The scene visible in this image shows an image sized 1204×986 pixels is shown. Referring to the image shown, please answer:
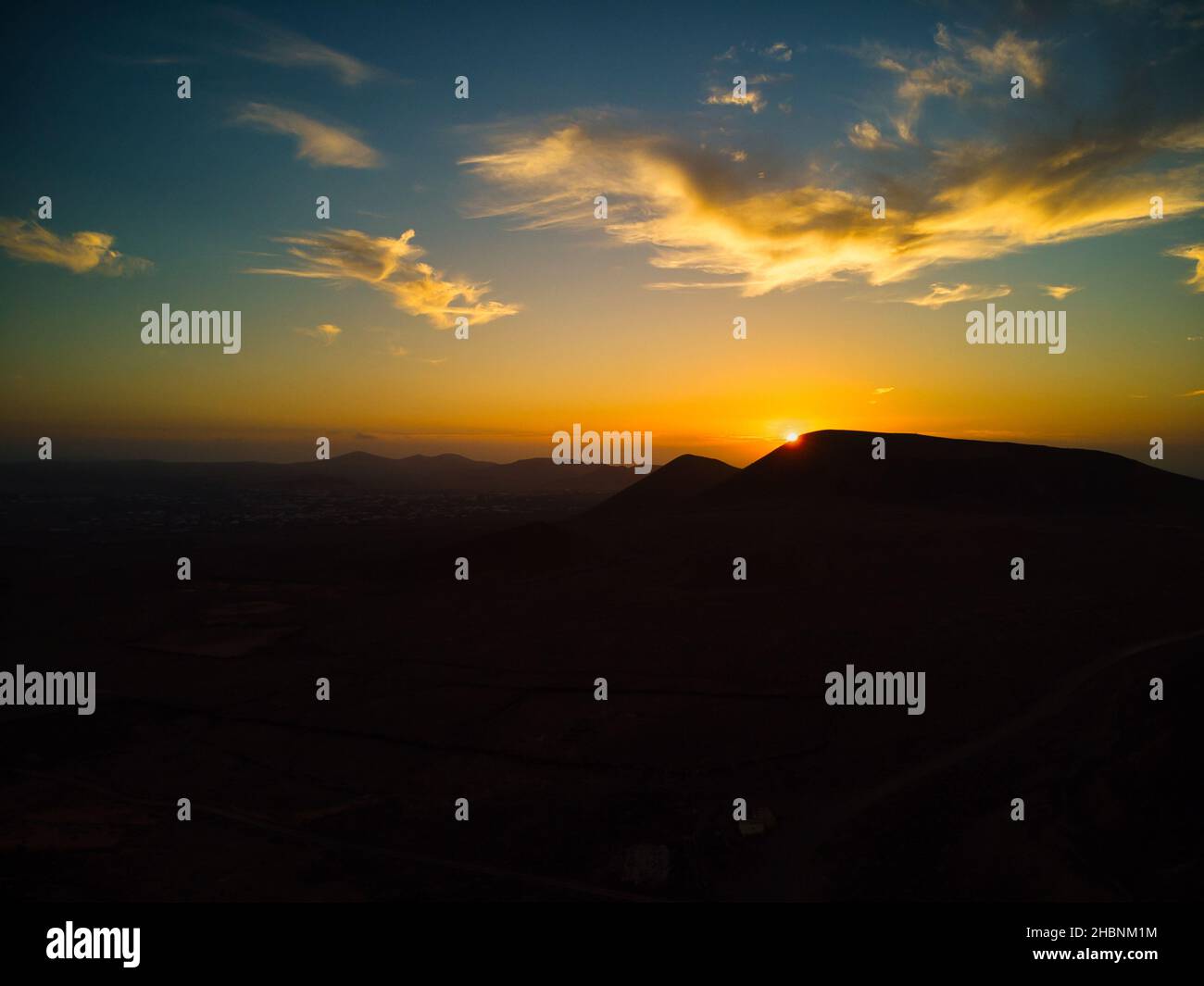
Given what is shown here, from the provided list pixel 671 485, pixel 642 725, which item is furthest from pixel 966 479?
pixel 642 725

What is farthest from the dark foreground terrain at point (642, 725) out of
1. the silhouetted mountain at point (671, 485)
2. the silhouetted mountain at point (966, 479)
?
the silhouetted mountain at point (671, 485)

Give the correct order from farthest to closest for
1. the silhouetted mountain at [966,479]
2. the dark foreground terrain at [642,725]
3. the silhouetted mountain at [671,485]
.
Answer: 1. the silhouetted mountain at [671,485]
2. the silhouetted mountain at [966,479]
3. the dark foreground terrain at [642,725]

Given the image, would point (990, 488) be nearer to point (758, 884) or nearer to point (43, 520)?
point (758, 884)

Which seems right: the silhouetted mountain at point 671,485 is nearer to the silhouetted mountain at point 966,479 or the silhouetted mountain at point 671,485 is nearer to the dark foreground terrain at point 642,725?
the silhouetted mountain at point 966,479

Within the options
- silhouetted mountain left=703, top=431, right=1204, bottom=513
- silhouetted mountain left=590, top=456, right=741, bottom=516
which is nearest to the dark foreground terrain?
silhouetted mountain left=703, top=431, right=1204, bottom=513

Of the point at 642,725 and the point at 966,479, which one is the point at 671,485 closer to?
the point at 966,479
